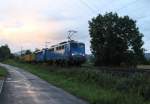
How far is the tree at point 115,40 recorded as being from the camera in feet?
268

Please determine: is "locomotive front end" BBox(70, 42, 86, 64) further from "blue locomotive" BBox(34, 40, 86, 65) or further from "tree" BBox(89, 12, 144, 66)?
"tree" BBox(89, 12, 144, 66)

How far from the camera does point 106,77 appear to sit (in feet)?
98.4

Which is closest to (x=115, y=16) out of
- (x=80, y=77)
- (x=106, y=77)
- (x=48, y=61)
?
(x=48, y=61)

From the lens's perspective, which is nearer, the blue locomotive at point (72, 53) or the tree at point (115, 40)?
the blue locomotive at point (72, 53)

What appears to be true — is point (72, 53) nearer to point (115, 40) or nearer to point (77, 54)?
point (77, 54)

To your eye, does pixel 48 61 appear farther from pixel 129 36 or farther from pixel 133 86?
pixel 133 86

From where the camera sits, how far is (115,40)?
84.6 m

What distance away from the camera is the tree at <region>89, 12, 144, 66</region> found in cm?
8156

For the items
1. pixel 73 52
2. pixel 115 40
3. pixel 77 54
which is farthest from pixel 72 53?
pixel 115 40

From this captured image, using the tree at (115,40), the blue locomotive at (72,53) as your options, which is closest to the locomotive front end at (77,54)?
the blue locomotive at (72,53)

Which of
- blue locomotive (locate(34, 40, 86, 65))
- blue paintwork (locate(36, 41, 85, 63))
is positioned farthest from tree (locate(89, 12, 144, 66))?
blue paintwork (locate(36, 41, 85, 63))

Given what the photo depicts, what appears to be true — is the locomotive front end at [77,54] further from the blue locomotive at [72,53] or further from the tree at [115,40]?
the tree at [115,40]

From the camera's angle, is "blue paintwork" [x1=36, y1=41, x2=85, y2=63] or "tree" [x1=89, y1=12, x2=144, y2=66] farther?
"tree" [x1=89, y1=12, x2=144, y2=66]

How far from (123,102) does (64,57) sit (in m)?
38.4
